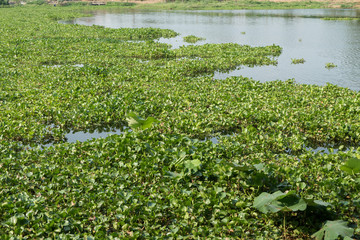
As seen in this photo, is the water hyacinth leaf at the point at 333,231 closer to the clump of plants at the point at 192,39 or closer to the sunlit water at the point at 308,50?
the sunlit water at the point at 308,50

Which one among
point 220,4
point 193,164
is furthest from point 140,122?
point 220,4

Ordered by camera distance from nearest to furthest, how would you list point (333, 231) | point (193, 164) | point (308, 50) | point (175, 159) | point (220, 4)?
point (333, 231) < point (193, 164) < point (175, 159) < point (308, 50) < point (220, 4)

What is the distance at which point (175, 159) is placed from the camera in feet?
20.7

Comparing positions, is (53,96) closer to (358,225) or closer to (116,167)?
(116,167)

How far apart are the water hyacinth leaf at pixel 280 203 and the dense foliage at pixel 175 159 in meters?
0.01

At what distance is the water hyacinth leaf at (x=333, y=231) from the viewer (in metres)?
4.32

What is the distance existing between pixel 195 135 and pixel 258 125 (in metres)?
1.58

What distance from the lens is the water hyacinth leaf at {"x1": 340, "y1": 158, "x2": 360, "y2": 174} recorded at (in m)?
5.24

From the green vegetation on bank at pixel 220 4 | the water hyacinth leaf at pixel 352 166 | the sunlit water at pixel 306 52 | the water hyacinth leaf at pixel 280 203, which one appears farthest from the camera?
the green vegetation on bank at pixel 220 4

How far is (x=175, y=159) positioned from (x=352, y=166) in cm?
290

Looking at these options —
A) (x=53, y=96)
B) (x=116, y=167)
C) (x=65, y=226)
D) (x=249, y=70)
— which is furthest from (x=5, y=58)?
(x=65, y=226)

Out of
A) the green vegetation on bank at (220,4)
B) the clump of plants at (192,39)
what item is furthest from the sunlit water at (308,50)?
the green vegetation on bank at (220,4)

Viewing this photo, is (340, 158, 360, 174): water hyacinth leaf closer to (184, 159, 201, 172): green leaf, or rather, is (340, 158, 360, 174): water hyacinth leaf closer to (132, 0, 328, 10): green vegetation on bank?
(184, 159, 201, 172): green leaf

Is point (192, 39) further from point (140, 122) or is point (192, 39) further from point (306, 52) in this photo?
point (140, 122)
